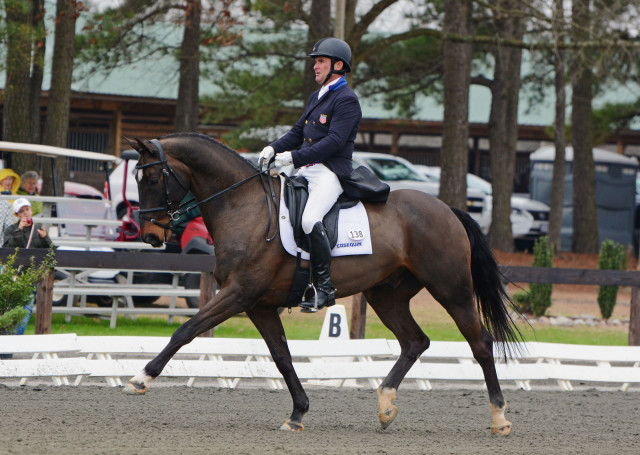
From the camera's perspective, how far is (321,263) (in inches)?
273

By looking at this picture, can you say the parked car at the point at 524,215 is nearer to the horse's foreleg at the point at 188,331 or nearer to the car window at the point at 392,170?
the car window at the point at 392,170

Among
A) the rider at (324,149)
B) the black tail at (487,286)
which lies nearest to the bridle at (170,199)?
the rider at (324,149)

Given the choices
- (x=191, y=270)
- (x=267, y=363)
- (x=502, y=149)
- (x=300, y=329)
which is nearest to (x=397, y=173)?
(x=502, y=149)

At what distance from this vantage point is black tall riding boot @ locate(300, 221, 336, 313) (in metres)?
6.91

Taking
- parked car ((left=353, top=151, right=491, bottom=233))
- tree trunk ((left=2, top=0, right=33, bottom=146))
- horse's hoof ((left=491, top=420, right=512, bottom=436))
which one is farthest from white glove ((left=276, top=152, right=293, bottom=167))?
parked car ((left=353, top=151, right=491, bottom=233))

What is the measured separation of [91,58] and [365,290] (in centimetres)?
1296

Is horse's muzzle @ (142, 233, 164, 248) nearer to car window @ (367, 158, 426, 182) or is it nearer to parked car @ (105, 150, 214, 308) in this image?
parked car @ (105, 150, 214, 308)

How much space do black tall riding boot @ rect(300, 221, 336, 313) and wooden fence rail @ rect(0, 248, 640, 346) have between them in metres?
3.70

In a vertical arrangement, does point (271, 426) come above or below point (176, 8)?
below

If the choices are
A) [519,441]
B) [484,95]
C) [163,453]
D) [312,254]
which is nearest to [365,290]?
[312,254]

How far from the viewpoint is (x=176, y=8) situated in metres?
18.4

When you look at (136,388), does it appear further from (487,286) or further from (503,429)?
(487,286)

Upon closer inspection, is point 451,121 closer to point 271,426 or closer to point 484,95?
point 271,426

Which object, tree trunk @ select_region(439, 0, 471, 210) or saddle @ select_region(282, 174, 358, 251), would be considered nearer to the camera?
saddle @ select_region(282, 174, 358, 251)
